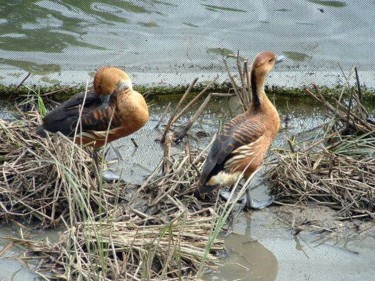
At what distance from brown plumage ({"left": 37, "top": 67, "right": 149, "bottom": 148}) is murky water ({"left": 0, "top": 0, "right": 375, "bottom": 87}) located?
4.41ft

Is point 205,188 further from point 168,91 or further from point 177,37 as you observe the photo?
point 177,37

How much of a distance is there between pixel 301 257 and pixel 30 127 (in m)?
2.79

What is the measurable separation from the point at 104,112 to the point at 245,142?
1.31 metres

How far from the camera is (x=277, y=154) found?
7.48 m

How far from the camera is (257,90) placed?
7535 mm

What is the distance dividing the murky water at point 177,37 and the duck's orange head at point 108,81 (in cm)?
131

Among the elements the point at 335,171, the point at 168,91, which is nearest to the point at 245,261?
the point at 335,171

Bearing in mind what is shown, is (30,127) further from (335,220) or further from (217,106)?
(335,220)

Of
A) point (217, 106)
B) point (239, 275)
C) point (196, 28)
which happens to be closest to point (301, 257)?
point (239, 275)

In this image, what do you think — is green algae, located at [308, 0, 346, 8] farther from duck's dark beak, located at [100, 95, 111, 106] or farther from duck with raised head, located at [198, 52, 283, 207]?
duck's dark beak, located at [100, 95, 111, 106]

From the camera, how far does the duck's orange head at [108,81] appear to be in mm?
7820

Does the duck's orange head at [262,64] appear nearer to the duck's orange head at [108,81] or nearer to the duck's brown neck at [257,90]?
the duck's brown neck at [257,90]


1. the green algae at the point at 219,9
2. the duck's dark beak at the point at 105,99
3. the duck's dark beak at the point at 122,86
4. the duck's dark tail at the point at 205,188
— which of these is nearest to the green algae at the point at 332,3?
the green algae at the point at 219,9

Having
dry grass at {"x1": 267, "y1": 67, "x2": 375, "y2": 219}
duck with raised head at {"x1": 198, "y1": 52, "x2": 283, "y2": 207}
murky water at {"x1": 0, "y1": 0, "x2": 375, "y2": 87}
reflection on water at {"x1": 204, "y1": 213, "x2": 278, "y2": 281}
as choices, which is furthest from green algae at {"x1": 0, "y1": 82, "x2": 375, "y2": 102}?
reflection on water at {"x1": 204, "y1": 213, "x2": 278, "y2": 281}
